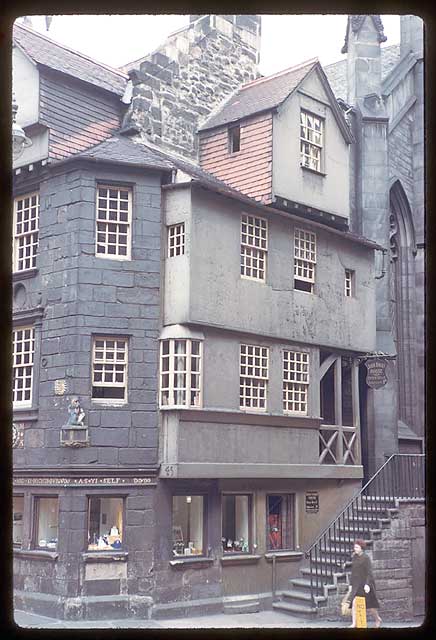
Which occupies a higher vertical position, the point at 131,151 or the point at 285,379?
the point at 131,151

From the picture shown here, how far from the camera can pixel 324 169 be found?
19250 mm

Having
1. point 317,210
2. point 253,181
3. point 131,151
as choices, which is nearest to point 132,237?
point 131,151

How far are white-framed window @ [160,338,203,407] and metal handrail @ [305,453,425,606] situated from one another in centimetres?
382

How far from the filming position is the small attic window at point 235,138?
61.4 feet

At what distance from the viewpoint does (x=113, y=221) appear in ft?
52.1

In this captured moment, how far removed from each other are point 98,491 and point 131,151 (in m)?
5.86

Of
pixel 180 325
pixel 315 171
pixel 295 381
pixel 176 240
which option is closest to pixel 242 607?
pixel 295 381

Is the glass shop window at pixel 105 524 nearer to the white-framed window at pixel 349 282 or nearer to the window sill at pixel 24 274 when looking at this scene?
the window sill at pixel 24 274

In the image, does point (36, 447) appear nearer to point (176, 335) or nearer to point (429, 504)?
point (176, 335)

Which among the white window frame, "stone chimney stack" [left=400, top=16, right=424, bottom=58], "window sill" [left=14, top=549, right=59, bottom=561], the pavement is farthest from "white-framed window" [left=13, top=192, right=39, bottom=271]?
"stone chimney stack" [left=400, top=16, right=424, bottom=58]

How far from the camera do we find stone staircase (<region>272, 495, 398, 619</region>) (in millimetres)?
16125

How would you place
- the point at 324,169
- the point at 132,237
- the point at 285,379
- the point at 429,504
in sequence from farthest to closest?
1. the point at 324,169
2. the point at 285,379
3. the point at 132,237
4. the point at 429,504

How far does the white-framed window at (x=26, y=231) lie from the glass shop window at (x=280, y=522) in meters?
6.23

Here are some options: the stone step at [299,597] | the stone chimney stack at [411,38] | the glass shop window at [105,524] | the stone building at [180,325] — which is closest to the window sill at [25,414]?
the stone building at [180,325]
